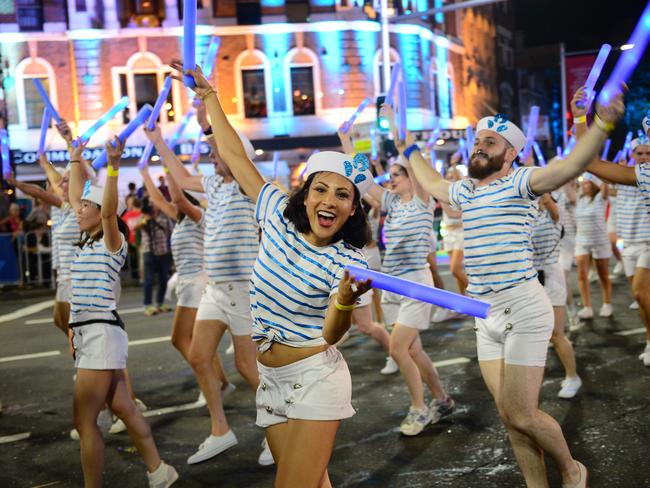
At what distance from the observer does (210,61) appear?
5555mm

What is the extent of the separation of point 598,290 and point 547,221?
601 cm

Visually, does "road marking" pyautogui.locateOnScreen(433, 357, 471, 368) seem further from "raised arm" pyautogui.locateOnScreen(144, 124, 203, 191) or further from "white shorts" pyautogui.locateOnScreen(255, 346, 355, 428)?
"white shorts" pyautogui.locateOnScreen(255, 346, 355, 428)

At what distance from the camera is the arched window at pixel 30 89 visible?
97.6 ft

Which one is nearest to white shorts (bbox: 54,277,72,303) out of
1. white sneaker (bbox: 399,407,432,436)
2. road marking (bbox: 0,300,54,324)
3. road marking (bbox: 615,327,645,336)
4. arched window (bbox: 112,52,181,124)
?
white sneaker (bbox: 399,407,432,436)

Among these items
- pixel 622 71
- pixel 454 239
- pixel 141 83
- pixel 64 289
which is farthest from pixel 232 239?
pixel 141 83

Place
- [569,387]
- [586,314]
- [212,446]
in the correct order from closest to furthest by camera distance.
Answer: [212,446]
[569,387]
[586,314]

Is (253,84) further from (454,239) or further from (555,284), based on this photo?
(555,284)

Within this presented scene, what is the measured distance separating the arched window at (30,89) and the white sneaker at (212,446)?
88.3ft

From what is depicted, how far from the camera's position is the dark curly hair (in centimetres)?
334

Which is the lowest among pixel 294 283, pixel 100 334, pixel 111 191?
pixel 100 334

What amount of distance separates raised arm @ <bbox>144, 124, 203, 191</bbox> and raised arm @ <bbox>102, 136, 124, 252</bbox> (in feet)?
3.47

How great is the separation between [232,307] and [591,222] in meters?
6.82

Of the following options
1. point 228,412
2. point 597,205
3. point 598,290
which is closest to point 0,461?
point 228,412

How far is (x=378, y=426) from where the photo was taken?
6125mm
